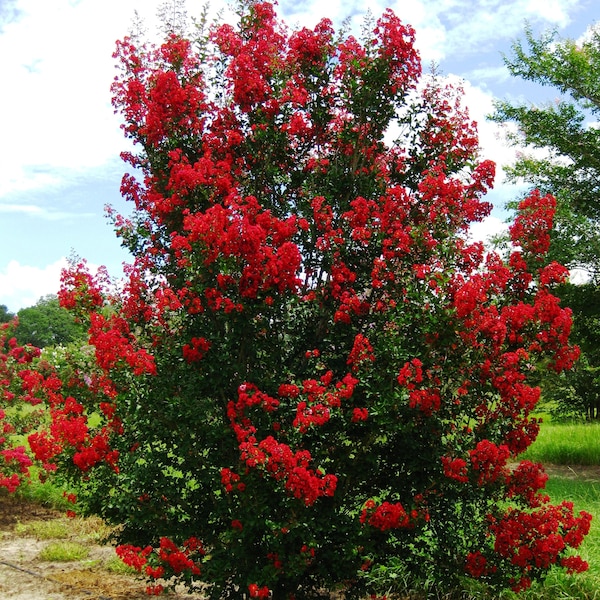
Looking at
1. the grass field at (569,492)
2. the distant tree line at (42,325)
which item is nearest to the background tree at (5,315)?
the distant tree line at (42,325)

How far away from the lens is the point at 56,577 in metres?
6.92

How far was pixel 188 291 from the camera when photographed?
15.5 ft

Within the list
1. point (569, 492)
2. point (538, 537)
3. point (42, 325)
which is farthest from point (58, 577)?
point (42, 325)

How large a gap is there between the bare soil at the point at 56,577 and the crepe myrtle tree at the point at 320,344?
4.28 feet

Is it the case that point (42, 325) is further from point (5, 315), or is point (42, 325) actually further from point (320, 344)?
point (320, 344)

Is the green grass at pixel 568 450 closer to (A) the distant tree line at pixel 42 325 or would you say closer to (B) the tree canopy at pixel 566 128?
(B) the tree canopy at pixel 566 128

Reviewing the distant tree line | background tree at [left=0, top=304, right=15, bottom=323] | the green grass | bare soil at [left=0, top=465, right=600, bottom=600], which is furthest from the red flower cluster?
background tree at [left=0, top=304, right=15, bottom=323]

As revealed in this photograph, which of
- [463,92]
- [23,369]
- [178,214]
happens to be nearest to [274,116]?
[178,214]

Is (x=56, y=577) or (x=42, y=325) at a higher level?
(x=42, y=325)

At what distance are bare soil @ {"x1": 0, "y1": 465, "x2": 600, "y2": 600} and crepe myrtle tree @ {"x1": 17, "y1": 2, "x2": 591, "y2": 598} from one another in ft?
4.28

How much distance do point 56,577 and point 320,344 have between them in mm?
4335

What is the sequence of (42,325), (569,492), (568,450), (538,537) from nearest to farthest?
1. (538,537)
2. (569,492)
3. (568,450)
4. (42,325)

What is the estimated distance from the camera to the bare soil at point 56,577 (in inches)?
255

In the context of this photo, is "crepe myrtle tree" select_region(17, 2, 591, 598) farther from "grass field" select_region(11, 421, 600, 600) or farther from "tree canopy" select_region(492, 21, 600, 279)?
"tree canopy" select_region(492, 21, 600, 279)
